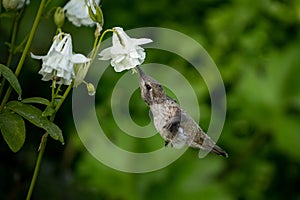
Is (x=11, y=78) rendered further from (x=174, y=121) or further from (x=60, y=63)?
(x=174, y=121)

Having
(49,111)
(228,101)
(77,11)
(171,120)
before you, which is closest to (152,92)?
(171,120)

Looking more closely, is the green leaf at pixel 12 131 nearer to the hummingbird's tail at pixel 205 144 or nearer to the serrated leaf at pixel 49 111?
the serrated leaf at pixel 49 111

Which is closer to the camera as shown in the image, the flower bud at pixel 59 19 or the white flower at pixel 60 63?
the white flower at pixel 60 63

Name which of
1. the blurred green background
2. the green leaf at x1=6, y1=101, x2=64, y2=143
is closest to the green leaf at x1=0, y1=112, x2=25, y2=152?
the green leaf at x1=6, y1=101, x2=64, y2=143

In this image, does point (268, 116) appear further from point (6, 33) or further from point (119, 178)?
point (6, 33)

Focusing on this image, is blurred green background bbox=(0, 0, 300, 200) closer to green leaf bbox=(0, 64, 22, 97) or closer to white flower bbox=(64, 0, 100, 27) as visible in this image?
white flower bbox=(64, 0, 100, 27)

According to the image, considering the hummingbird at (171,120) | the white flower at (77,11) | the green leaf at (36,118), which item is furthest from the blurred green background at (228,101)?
the hummingbird at (171,120)
